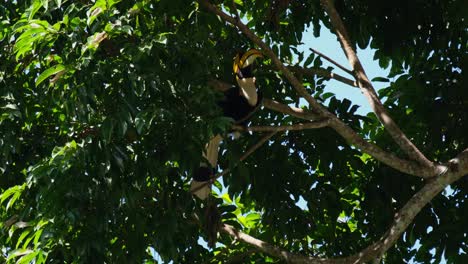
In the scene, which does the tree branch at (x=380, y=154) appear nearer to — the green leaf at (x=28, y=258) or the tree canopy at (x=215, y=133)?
the tree canopy at (x=215, y=133)

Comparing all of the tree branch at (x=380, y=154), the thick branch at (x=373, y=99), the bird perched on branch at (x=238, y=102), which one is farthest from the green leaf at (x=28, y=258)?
the thick branch at (x=373, y=99)

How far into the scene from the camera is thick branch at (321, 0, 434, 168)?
5.63 meters

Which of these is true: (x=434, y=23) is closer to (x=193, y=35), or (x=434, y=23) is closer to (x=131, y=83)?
(x=193, y=35)

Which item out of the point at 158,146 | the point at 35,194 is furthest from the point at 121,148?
the point at 35,194

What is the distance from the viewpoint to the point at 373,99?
590 centimetres

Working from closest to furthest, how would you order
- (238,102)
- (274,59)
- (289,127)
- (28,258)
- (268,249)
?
(28,258)
(289,127)
(274,59)
(268,249)
(238,102)

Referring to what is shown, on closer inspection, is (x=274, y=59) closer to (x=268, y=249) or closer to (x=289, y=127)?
(x=289, y=127)

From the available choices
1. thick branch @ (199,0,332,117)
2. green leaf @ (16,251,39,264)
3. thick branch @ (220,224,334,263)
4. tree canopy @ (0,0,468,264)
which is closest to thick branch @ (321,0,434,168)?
tree canopy @ (0,0,468,264)

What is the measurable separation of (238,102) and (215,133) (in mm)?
1313

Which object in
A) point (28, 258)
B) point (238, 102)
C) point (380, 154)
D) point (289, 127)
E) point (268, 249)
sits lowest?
point (268, 249)

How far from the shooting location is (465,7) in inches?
237

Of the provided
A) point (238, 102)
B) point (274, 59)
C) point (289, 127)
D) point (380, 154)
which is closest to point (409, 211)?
point (380, 154)

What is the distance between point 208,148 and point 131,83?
4.85 feet

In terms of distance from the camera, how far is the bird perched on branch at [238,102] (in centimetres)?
600
